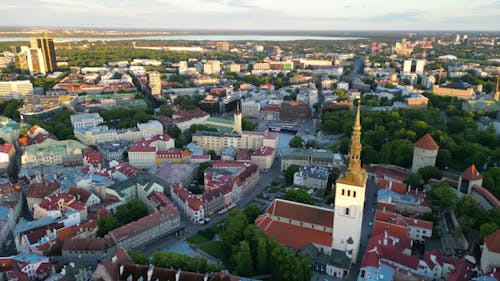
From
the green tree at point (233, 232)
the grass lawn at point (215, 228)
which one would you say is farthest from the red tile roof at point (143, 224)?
the green tree at point (233, 232)

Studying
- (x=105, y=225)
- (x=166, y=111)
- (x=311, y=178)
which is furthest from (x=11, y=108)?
Answer: (x=311, y=178)

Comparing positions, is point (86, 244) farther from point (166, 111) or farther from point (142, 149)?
point (166, 111)

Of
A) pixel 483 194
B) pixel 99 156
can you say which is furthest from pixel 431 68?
pixel 99 156

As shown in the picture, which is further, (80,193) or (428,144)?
(428,144)

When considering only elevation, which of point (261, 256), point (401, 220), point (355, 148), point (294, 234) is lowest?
point (261, 256)

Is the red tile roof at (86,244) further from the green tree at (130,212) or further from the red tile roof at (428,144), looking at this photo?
the red tile roof at (428,144)

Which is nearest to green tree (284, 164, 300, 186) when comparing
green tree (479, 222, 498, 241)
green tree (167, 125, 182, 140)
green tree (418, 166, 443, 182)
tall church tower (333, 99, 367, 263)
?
green tree (418, 166, 443, 182)
